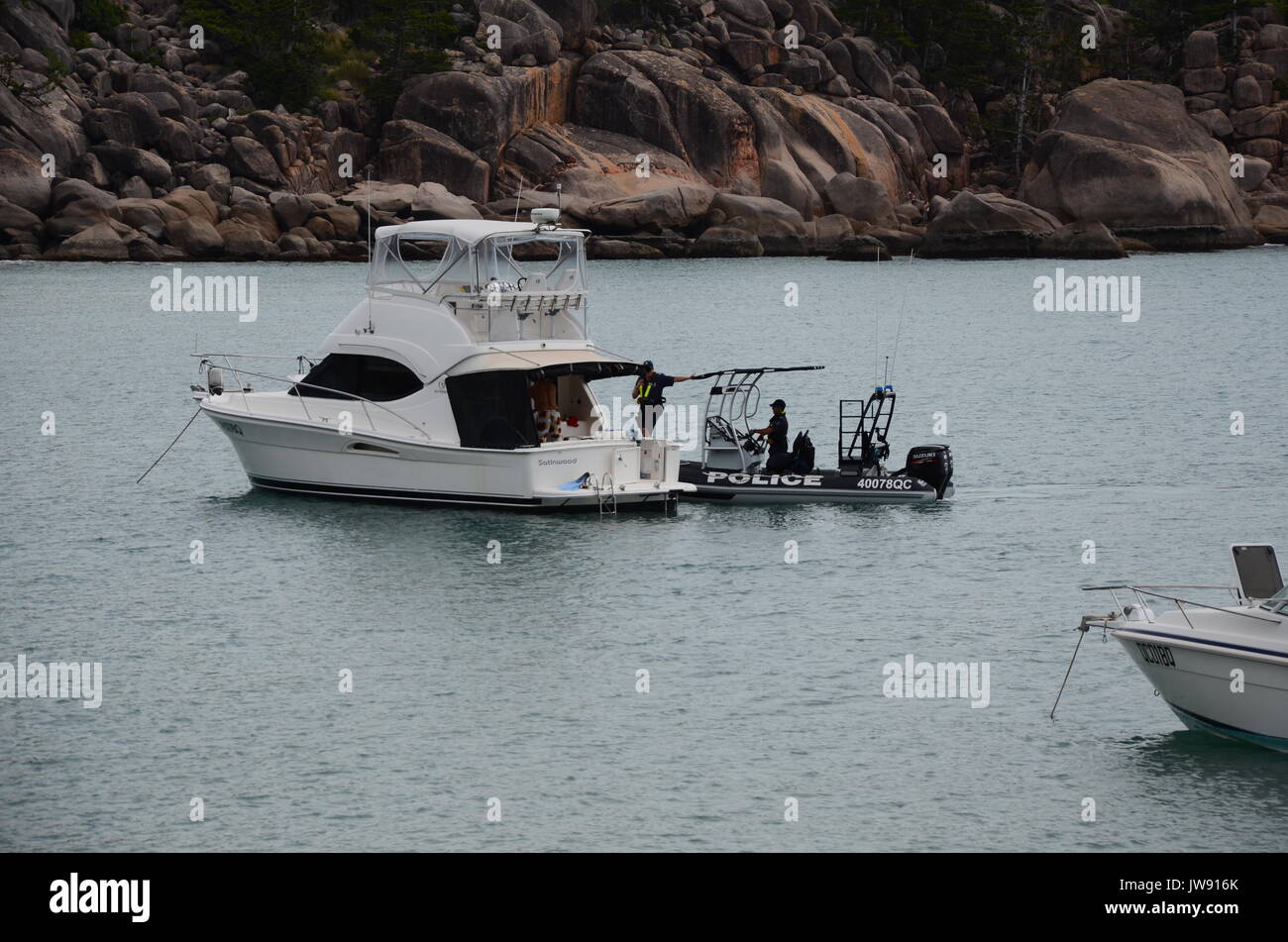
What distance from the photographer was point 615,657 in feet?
77.8

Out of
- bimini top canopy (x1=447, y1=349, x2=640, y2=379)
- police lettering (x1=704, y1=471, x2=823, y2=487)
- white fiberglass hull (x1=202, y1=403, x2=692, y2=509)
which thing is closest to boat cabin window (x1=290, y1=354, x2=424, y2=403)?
white fiberglass hull (x1=202, y1=403, x2=692, y2=509)

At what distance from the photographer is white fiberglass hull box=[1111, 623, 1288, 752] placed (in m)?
18.0

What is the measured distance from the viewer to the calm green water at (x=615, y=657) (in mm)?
18078

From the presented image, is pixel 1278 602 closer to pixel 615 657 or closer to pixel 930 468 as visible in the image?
pixel 615 657

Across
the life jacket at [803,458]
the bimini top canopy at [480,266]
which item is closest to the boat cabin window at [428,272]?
the bimini top canopy at [480,266]

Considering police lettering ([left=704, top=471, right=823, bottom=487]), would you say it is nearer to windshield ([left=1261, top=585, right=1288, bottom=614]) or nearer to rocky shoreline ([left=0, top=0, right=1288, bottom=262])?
windshield ([left=1261, top=585, right=1288, bottom=614])

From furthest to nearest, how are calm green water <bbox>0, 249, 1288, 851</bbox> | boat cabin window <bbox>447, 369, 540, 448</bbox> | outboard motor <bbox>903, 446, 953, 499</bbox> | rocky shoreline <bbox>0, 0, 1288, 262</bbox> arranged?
rocky shoreline <bbox>0, 0, 1288, 262</bbox>, outboard motor <bbox>903, 446, 953, 499</bbox>, boat cabin window <bbox>447, 369, 540, 448</bbox>, calm green water <bbox>0, 249, 1288, 851</bbox>

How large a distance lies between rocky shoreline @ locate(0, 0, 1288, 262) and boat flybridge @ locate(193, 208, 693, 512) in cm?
6962

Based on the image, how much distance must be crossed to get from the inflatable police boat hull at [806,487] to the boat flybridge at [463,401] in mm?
1142

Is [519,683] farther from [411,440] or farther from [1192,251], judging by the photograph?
[1192,251]

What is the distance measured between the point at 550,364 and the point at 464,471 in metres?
2.46

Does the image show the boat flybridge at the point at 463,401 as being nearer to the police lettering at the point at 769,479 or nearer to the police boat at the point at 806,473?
the police lettering at the point at 769,479
